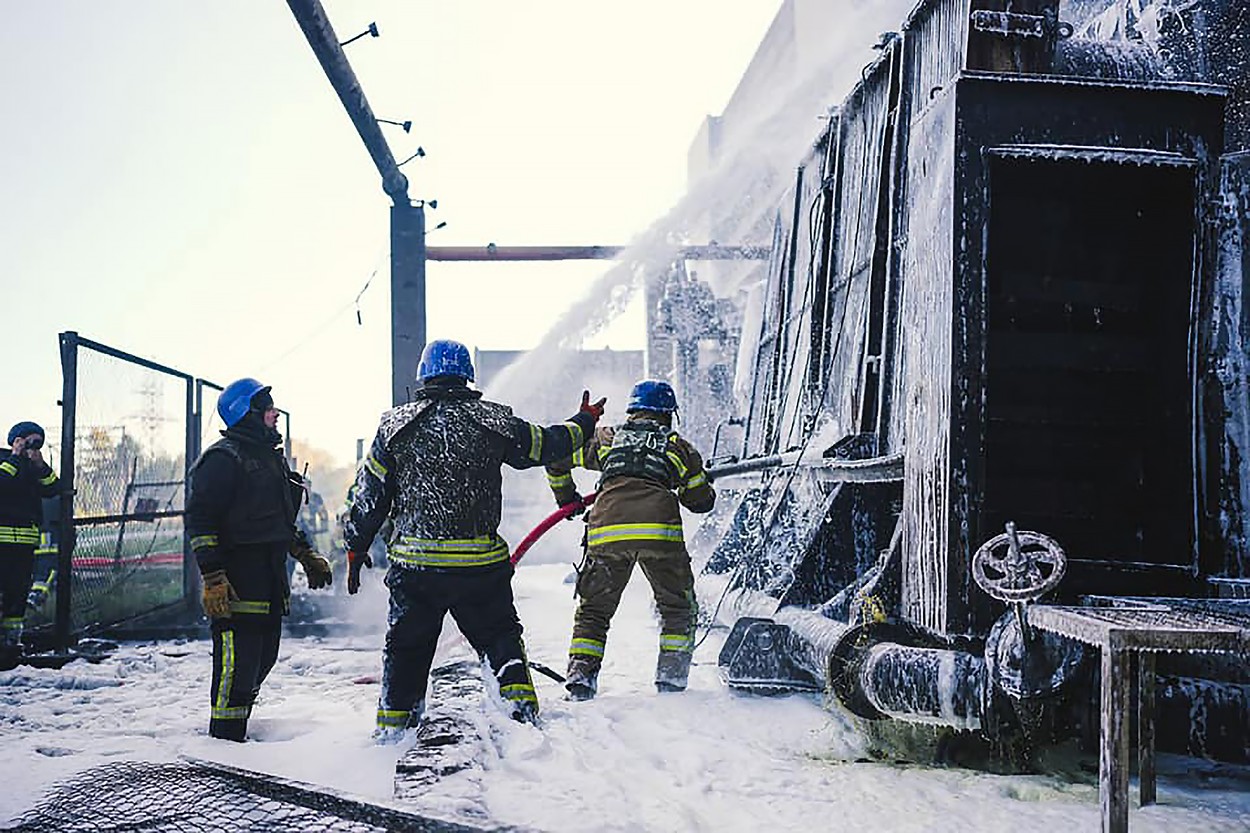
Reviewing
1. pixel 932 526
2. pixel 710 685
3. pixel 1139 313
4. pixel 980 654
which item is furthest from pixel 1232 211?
pixel 710 685

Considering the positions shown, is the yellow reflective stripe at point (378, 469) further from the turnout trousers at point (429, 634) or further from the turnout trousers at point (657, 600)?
the turnout trousers at point (657, 600)

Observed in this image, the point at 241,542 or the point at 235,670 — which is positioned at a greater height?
the point at 241,542

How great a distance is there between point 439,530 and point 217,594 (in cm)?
104

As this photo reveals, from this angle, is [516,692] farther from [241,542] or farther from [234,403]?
[234,403]

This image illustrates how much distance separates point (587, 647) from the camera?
4.97m

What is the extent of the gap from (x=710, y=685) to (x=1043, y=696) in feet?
7.07

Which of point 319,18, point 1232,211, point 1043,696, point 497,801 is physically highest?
point 319,18

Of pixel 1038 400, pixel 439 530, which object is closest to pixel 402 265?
pixel 439 530

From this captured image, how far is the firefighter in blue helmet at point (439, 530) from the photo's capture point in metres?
4.24

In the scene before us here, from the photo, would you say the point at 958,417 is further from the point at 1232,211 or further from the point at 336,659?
the point at 336,659

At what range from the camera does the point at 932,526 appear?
4004mm

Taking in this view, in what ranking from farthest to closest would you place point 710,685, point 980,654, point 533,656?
point 533,656, point 710,685, point 980,654

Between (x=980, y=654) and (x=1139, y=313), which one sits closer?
(x=980, y=654)

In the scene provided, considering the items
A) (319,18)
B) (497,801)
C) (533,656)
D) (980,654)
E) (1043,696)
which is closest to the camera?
(497,801)
